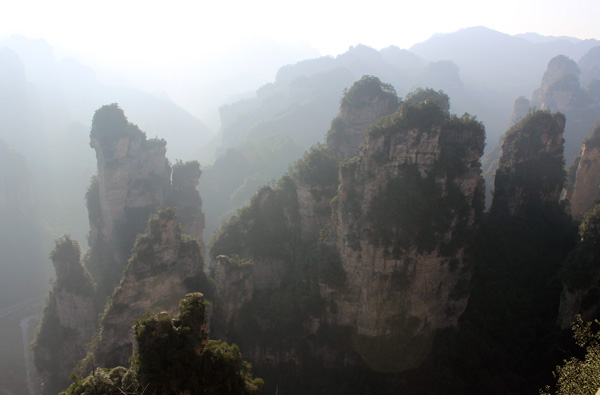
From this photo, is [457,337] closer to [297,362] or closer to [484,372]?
[484,372]

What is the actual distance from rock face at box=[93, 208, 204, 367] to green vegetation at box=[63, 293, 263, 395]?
861cm

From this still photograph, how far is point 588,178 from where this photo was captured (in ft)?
102

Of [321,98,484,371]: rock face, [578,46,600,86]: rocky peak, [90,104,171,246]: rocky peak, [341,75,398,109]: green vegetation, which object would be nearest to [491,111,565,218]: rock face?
[321,98,484,371]: rock face

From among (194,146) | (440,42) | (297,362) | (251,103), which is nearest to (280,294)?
(297,362)

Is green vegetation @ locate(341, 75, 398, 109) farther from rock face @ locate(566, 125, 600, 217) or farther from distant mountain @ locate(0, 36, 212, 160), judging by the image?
distant mountain @ locate(0, 36, 212, 160)

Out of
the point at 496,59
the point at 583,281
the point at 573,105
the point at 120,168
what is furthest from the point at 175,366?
the point at 496,59

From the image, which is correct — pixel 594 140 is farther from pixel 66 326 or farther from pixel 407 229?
pixel 66 326

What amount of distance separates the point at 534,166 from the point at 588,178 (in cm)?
831

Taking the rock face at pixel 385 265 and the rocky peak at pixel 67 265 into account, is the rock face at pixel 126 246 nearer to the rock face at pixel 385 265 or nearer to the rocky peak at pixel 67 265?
the rocky peak at pixel 67 265

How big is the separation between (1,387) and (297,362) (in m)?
26.4

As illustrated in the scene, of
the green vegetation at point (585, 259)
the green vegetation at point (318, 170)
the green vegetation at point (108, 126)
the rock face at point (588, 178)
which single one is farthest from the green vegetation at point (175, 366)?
the rock face at point (588, 178)

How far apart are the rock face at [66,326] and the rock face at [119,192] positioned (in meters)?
4.05

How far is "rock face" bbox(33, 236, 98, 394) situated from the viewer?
27.8 m

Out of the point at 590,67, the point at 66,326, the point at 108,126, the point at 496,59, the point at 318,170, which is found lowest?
the point at 66,326
